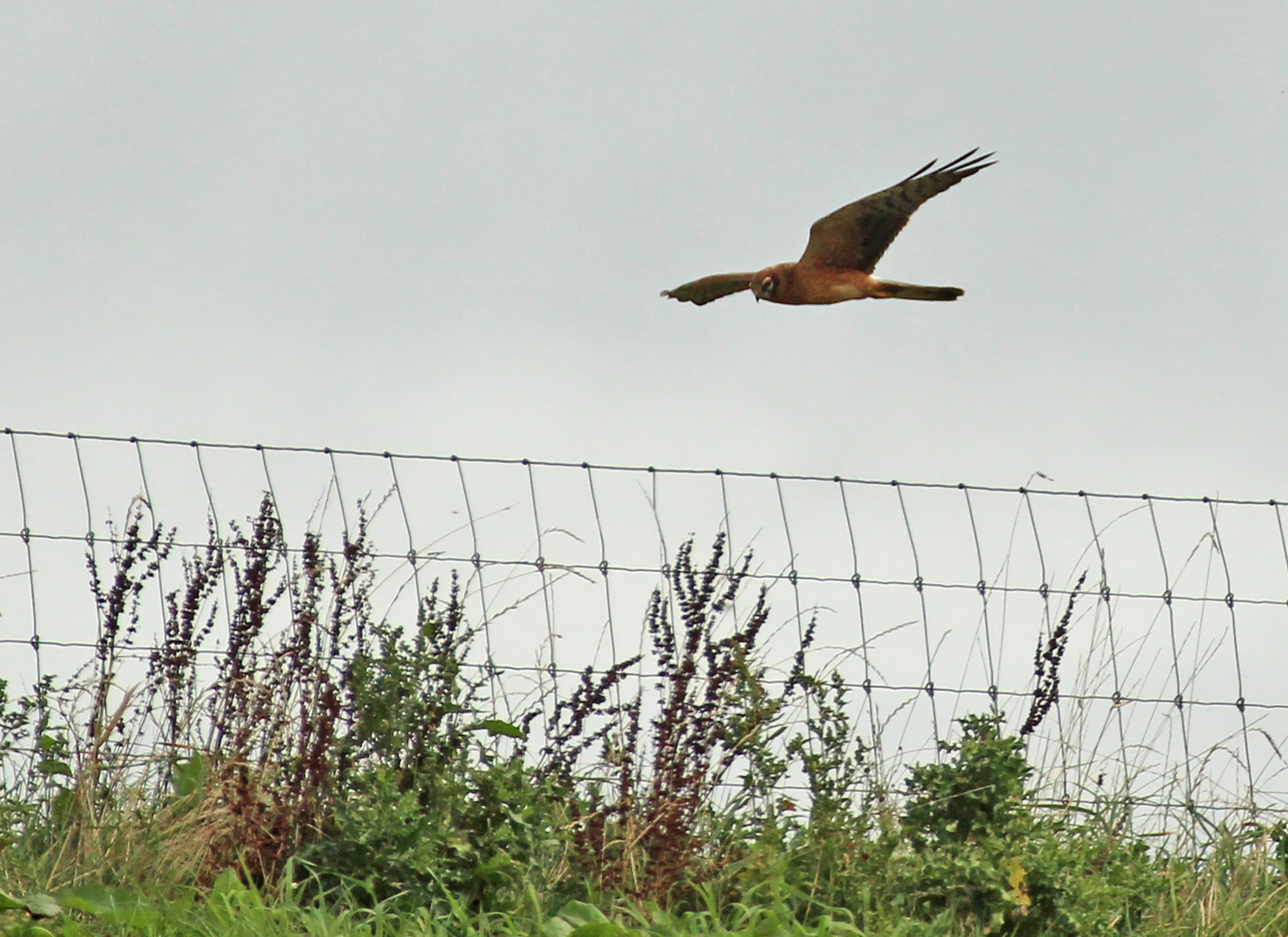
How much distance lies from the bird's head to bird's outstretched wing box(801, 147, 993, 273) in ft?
1.12

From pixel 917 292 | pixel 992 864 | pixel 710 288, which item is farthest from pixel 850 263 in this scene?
pixel 992 864

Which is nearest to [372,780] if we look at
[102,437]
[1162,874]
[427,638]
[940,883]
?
[427,638]

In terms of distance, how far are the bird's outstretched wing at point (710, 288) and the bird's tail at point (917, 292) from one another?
2.56 ft

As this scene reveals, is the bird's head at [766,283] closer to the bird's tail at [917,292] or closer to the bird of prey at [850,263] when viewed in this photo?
the bird of prey at [850,263]

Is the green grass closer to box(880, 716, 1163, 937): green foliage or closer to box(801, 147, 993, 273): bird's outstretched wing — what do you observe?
box(880, 716, 1163, 937): green foliage

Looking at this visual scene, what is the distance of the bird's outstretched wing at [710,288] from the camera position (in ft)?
23.6

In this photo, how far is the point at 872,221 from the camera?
608 cm

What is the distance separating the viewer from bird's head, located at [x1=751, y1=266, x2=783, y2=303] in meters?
7.03

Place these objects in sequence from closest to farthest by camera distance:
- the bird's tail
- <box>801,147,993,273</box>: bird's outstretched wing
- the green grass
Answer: the green grass, <box>801,147,993,273</box>: bird's outstretched wing, the bird's tail

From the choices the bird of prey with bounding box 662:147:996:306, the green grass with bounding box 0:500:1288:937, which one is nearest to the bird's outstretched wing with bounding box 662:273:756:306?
the bird of prey with bounding box 662:147:996:306

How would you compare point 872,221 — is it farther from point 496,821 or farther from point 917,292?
point 496,821

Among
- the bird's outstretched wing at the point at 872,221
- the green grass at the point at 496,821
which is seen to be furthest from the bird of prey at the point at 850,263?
the green grass at the point at 496,821

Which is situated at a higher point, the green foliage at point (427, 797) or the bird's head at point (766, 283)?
the bird's head at point (766, 283)

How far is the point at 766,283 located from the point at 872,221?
109cm
